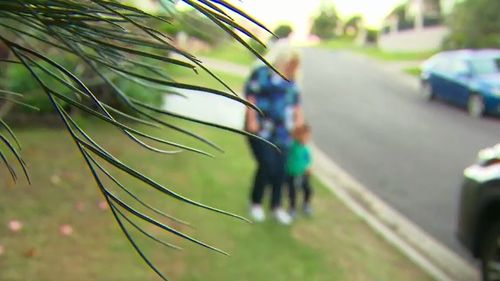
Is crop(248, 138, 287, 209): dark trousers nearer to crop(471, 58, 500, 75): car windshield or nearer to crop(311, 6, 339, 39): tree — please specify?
crop(471, 58, 500, 75): car windshield

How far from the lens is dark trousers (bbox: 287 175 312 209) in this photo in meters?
6.31

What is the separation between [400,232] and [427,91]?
13531 mm

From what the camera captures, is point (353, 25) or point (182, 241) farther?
point (353, 25)

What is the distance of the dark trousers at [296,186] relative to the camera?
6.31 m

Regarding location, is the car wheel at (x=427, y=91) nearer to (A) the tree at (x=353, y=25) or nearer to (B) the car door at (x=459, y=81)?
(B) the car door at (x=459, y=81)

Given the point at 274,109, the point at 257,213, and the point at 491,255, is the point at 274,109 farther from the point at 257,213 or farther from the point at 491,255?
the point at 491,255

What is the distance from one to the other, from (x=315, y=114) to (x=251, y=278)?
11.8 metres

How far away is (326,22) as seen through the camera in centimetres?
7900

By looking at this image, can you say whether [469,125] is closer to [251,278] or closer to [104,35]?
[251,278]

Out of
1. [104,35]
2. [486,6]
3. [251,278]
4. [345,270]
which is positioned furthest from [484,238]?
[486,6]

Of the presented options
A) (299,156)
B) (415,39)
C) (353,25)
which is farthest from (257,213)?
(353,25)

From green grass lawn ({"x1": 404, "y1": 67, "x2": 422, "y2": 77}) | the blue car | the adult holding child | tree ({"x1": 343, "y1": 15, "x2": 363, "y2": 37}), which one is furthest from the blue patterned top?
tree ({"x1": 343, "y1": 15, "x2": 363, "y2": 37})

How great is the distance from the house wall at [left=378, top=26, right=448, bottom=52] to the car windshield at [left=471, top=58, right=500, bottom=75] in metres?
20.8

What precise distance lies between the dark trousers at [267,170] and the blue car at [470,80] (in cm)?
1026
